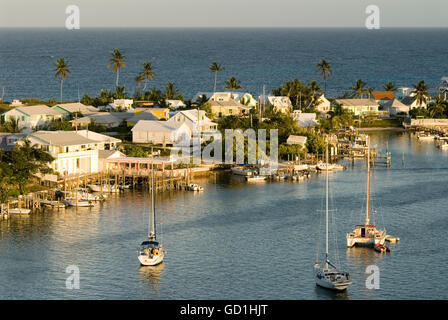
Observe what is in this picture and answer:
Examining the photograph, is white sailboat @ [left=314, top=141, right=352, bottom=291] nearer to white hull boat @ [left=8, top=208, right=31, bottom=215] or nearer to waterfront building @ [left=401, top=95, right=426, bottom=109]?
white hull boat @ [left=8, top=208, right=31, bottom=215]

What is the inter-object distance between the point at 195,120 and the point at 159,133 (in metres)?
8.04

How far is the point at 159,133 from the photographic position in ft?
292

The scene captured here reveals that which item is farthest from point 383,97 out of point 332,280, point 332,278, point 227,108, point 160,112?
point 332,280

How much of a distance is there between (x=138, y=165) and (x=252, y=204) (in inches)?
499

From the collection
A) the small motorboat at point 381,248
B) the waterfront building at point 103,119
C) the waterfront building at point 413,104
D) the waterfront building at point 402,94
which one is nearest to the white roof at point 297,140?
the waterfront building at point 103,119

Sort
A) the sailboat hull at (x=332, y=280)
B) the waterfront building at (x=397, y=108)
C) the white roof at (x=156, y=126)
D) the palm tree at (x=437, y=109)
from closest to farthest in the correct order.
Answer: the sailboat hull at (x=332, y=280), the white roof at (x=156, y=126), the palm tree at (x=437, y=109), the waterfront building at (x=397, y=108)

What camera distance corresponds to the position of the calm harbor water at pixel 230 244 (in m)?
47.6

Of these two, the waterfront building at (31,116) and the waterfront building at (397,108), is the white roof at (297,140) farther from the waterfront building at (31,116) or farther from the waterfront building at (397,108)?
the waterfront building at (397,108)

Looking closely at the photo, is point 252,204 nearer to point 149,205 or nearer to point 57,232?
point 149,205

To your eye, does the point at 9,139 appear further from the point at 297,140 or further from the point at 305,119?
the point at 305,119

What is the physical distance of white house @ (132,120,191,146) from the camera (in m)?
88.6

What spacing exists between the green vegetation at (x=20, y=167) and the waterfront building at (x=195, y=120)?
24.0 metres

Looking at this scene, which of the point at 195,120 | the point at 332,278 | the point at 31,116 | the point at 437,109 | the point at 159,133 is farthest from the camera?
the point at 437,109
